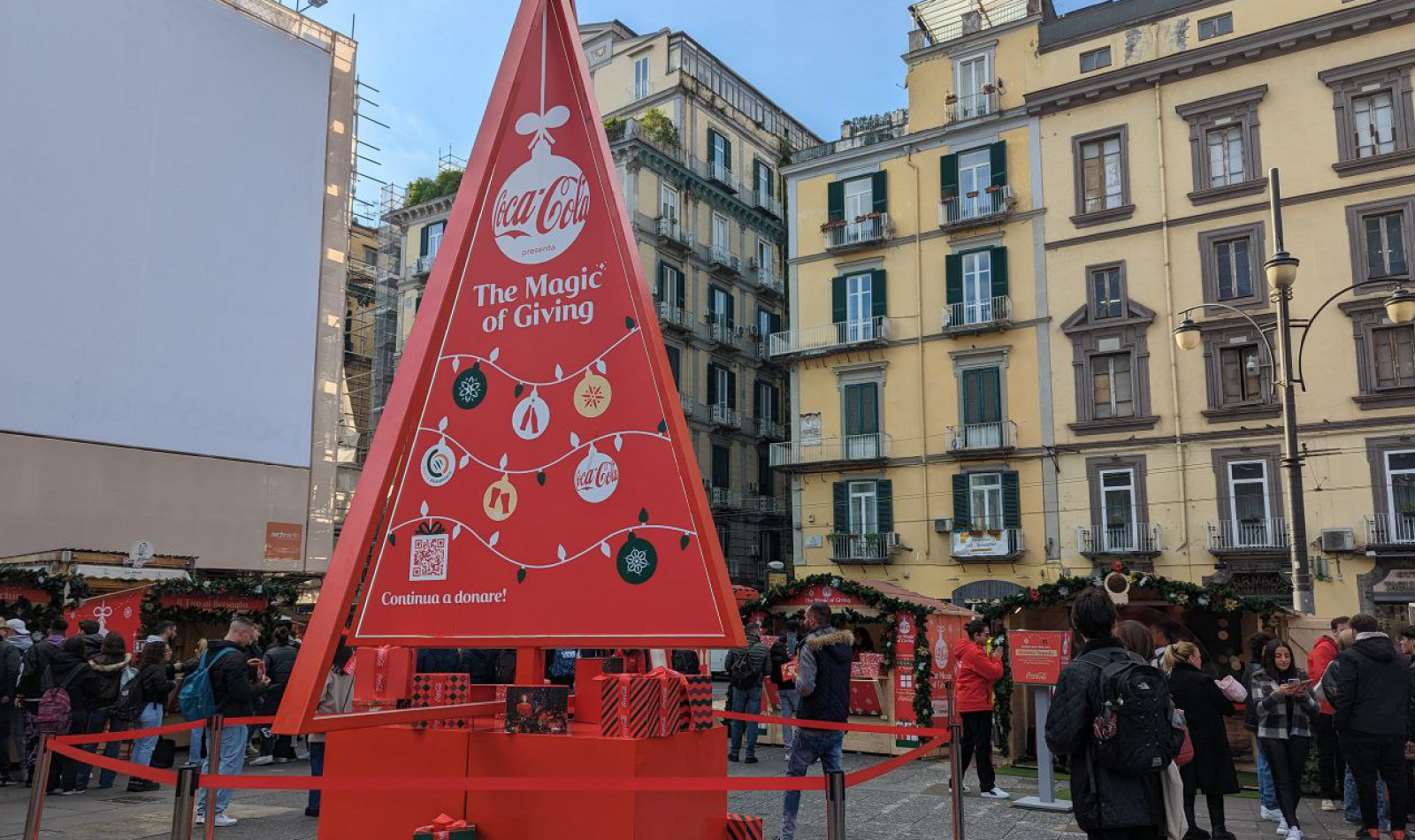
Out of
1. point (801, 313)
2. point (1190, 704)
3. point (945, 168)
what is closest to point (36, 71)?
point (801, 313)

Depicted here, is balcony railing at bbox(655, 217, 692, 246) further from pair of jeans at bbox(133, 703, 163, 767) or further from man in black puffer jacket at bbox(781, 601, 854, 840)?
man in black puffer jacket at bbox(781, 601, 854, 840)

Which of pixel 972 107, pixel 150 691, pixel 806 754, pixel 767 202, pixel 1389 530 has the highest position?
pixel 767 202

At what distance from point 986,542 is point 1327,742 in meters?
17.3

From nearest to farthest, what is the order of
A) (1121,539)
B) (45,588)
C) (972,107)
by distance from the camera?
1. (45,588)
2. (1121,539)
3. (972,107)

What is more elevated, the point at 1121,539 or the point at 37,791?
the point at 1121,539

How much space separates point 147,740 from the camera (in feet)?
36.7

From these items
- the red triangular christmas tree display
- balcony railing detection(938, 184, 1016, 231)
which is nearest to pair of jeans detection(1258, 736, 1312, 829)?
the red triangular christmas tree display

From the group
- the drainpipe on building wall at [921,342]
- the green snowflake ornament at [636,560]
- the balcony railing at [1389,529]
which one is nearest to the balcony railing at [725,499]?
the drainpipe on building wall at [921,342]

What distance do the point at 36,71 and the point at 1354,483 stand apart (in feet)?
98.2

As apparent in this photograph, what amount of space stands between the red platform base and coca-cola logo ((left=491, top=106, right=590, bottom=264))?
283 centimetres

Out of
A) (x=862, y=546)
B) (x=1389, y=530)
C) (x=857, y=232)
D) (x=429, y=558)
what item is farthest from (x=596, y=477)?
(x=857, y=232)

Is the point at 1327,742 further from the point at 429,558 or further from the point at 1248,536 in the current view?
the point at 1248,536

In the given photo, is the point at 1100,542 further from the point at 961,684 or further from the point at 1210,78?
the point at 961,684

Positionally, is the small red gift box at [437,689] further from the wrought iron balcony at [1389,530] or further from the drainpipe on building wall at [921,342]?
the drainpipe on building wall at [921,342]
